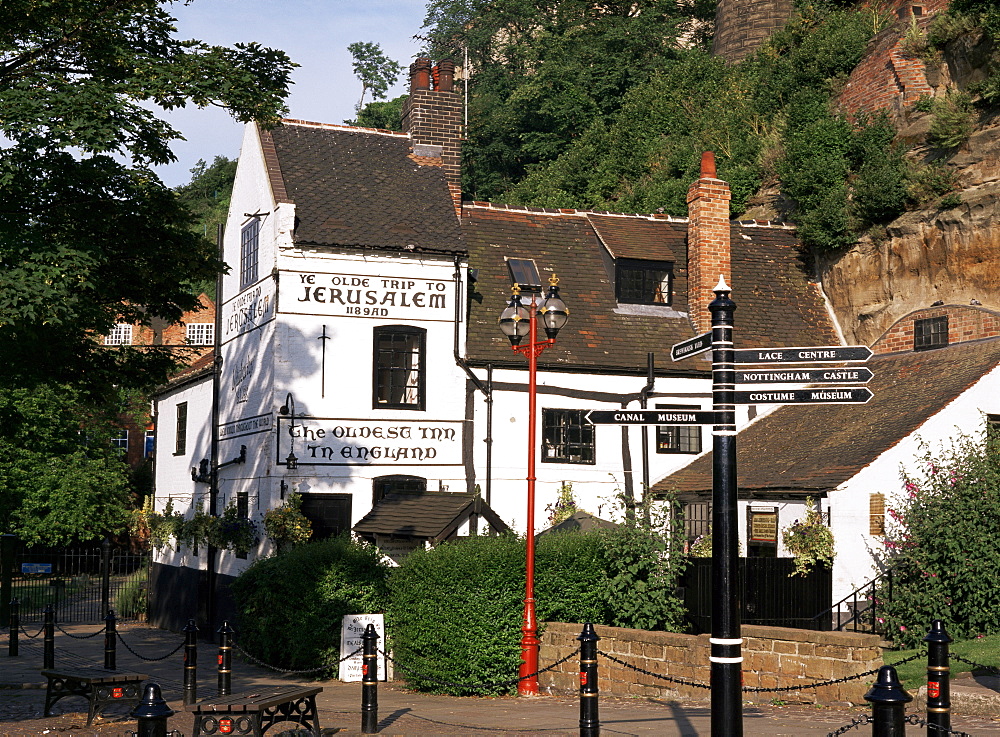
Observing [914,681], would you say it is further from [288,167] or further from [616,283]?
[288,167]

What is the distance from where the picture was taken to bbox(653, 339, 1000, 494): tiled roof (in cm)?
1983

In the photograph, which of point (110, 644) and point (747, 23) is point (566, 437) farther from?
point (747, 23)

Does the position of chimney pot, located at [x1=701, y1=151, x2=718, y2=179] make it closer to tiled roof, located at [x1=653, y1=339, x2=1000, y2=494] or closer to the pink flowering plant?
tiled roof, located at [x1=653, y1=339, x2=1000, y2=494]

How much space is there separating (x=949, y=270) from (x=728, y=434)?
63.7ft

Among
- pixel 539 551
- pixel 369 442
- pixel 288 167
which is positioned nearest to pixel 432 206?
pixel 288 167

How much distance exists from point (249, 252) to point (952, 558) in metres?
15.9

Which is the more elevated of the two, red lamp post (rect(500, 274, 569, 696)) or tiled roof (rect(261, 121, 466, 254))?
tiled roof (rect(261, 121, 466, 254))

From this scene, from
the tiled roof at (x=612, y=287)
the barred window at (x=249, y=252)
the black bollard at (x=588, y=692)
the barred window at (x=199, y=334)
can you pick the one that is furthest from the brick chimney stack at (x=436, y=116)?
the barred window at (x=199, y=334)

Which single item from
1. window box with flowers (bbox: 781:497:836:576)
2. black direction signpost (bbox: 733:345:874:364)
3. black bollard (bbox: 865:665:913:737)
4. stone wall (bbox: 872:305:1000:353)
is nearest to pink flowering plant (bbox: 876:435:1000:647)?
window box with flowers (bbox: 781:497:836:576)

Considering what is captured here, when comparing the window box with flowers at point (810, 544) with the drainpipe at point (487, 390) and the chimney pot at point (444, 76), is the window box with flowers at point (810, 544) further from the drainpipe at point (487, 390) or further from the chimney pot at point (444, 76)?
the chimney pot at point (444, 76)

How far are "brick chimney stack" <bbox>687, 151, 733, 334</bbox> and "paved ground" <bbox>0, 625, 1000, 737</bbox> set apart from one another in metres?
12.4

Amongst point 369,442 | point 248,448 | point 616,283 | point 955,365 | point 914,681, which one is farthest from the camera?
point 616,283

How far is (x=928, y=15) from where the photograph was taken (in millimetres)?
34594

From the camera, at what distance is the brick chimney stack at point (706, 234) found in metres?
25.5
